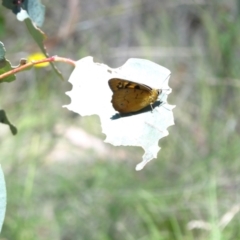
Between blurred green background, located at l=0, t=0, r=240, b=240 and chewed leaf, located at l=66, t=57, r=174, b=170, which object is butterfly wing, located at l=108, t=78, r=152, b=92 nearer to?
chewed leaf, located at l=66, t=57, r=174, b=170

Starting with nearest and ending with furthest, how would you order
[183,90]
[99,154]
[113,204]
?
[113,204] → [99,154] → [183,90]

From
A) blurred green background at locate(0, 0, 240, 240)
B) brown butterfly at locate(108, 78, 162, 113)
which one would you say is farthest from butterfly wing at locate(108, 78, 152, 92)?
blurred green background at locate(0, 0, 240, 240)

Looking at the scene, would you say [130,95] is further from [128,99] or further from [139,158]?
[139,158]

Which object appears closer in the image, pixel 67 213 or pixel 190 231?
pixel 190 231

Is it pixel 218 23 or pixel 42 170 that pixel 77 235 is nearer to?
pixel 42 170

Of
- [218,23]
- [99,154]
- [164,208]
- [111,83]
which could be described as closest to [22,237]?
[164,208]

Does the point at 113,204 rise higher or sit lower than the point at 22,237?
higher
